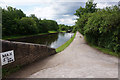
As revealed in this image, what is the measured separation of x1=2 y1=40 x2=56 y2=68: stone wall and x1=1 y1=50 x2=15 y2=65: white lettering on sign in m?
0.19

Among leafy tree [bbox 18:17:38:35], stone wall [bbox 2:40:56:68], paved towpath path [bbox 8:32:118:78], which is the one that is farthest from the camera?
leafy tree [bbox 18:17:38:35]

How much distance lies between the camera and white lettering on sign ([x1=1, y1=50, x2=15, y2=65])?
3155 mm

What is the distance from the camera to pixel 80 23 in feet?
36.4

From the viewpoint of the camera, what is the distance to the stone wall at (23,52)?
3.41m

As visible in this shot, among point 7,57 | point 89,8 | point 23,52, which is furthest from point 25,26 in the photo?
point 7,57

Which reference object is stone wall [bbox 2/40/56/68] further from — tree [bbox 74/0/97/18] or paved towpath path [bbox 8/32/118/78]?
tree [bbox 74/0/97/18]

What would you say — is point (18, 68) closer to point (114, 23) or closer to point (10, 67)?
point (10, 67)

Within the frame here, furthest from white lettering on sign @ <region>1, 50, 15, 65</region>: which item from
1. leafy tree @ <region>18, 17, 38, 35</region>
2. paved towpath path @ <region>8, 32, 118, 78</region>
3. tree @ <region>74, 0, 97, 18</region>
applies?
leafy tree @ <region>18, 17, 38, 35</region>

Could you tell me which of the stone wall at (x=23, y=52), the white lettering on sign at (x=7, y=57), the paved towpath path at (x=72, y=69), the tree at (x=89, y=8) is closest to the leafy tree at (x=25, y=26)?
the tree at (x=89, y=8)

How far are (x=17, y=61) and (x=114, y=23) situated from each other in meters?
8.09

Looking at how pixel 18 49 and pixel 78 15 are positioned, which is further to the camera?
pixel 78 15

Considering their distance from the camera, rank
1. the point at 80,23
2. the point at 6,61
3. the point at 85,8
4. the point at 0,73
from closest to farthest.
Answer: the point at 0,73, the point at 6,61, the point at 80,23, the point at 85,8

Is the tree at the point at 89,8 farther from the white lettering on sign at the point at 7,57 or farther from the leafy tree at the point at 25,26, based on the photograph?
the leafy tree at the point at 25,26

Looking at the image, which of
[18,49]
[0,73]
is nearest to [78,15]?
[18,49]
